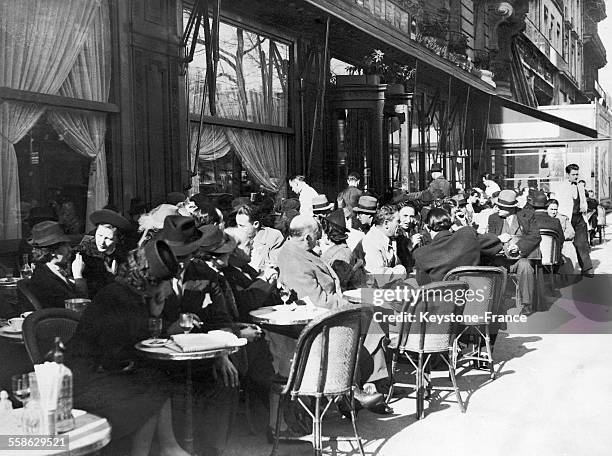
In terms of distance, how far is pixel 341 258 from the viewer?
538 cm

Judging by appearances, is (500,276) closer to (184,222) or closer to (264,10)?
(184,222)

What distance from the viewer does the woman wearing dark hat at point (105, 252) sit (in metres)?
5.18

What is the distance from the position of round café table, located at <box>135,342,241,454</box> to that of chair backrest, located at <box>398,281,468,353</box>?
1594mm

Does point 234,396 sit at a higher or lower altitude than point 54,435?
lower

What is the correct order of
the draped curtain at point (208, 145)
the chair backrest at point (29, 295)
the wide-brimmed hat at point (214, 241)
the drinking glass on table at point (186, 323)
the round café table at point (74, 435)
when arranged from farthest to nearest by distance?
the draped curtain at point (208, 145) → the chair backrest at point (29, 295) → the wide-brimmed hat at point (214, 241) → the drinking glass on table at point (186, 323) → the round café table at point (74, 435)

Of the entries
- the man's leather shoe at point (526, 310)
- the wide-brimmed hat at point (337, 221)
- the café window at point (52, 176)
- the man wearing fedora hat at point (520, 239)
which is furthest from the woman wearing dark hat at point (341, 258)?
the man's leather shoe at point (526, 310)

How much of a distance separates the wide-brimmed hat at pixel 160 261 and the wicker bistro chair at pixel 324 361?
774mm

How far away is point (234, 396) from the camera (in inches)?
150

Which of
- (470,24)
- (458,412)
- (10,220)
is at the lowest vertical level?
(458,412)

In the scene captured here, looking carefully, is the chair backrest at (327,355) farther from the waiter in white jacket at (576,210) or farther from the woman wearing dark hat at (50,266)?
the waiter in white jacket at (576,210)

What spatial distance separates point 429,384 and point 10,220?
3.51 meters

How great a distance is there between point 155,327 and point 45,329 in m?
0.57

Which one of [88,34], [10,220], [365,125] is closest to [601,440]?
[10,220]

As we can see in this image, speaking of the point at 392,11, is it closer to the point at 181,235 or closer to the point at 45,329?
the point at 181,235
